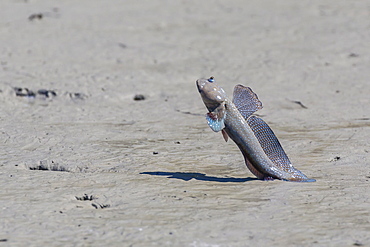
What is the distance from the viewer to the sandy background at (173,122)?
3.30 metres

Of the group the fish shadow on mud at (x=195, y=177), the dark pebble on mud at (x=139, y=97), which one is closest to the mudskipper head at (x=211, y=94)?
the fish shadow on mud at (x=195, y=177)

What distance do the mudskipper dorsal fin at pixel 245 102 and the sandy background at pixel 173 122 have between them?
412 millimetres

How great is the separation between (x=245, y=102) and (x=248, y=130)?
175mm

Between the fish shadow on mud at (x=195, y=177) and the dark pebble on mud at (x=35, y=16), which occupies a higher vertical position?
the fish shadow on mud at (x=195, y=177)

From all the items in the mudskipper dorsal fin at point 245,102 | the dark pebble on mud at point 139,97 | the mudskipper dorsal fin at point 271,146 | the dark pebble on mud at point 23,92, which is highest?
the mudskipper dorsal fin at point 245,102

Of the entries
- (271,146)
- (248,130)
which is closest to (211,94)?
(248,130)

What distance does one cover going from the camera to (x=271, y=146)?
396 cm

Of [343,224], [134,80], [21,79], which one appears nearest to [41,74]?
[21,79]

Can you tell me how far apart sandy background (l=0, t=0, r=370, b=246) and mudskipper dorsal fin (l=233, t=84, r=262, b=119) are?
412 mm

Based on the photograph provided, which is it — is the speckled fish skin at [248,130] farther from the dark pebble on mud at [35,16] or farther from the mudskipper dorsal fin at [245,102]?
the dark pebble on mud at [35,16]

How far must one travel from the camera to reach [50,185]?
3867mm

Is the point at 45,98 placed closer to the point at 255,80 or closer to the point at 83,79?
the point at 83,79

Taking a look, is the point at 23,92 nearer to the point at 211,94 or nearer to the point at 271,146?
the point at 211,94

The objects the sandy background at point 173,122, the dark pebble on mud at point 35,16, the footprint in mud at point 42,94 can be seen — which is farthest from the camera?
the dark pebble on mud at point 35,16
